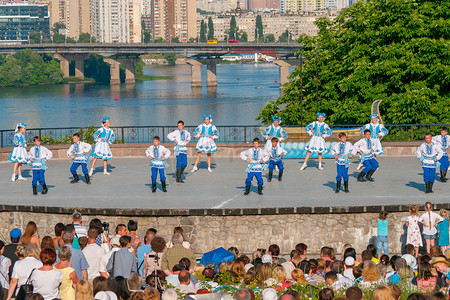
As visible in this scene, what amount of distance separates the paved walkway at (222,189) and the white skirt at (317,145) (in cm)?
70

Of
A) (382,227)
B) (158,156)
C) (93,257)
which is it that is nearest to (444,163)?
(382,227)

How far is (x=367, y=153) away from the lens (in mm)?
23250

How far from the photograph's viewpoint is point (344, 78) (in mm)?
35250

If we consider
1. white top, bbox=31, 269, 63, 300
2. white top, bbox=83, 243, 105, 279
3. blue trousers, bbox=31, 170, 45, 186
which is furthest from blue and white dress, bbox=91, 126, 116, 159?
white top, bbox=31, 269, 63, 300

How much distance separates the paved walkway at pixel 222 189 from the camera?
20781 millimetres

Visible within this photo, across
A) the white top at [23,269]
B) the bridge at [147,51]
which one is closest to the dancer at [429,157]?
the white top at [23,269]

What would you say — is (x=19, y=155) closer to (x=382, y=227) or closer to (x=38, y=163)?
(x=38, y=163)

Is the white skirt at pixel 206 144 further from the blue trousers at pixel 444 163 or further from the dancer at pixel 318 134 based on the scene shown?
the blue trousers at pixel 444 163

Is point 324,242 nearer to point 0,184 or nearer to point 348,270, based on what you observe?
point 348,270

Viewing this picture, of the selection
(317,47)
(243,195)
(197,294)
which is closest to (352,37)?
(317,47)

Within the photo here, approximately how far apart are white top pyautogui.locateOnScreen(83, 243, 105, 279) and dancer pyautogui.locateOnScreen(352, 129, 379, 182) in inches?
422

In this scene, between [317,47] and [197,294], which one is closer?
[197,294]

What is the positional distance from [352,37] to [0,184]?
18.3 metres

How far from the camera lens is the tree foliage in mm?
33938
